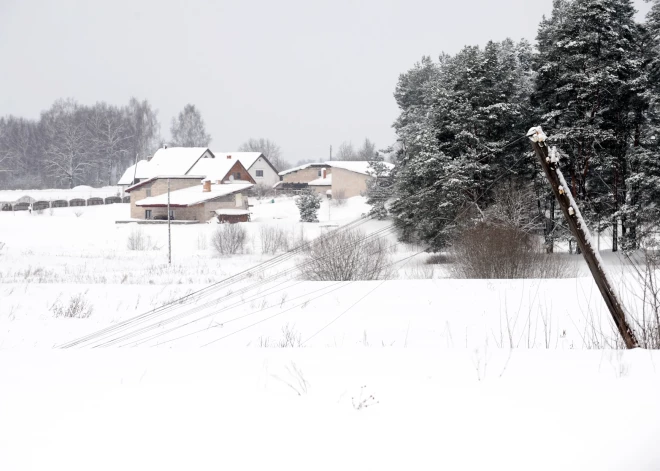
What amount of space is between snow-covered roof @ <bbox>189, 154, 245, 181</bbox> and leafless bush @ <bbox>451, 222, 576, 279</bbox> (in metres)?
48.5

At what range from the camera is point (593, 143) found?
29.9 metres

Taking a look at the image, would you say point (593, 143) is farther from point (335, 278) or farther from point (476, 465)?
point (476, 465)

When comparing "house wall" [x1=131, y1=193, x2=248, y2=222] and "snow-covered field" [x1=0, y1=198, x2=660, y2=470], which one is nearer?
"snow-covered field" [x1=0, y1=198, x2=660, y2=470]

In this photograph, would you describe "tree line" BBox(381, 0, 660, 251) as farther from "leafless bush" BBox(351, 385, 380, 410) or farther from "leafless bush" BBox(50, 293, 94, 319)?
"leafless bush" BBox(351, 385, 380, 410)

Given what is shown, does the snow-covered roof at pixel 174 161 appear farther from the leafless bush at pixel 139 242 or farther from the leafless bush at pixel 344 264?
the leafless bush at pixel 344 264

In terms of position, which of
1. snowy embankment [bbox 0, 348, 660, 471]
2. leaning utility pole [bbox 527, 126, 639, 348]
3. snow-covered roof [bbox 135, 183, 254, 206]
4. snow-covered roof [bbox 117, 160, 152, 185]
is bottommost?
snowy embankment [bbox 0, 348, 660, 471]

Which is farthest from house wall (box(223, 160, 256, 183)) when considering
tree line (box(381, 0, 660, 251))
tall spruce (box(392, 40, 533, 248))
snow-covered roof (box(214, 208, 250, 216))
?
tall spruce (box(392, 40, 533, 248))

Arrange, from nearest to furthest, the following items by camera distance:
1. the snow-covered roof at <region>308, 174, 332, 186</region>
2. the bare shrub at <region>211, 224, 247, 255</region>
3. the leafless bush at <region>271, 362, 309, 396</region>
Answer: the leafless bush at <region>271, 362, 309, 396</region>
the bare shrub at <region>211, 224, 247, 255</region>
the snow-covered roof at <region>308, 174, 332, 186</region>

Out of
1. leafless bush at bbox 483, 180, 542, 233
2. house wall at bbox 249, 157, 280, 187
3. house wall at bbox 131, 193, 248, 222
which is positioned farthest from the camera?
house wall at bbox 249, 157, 280, 187

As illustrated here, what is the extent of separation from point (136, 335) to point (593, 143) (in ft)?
80.9

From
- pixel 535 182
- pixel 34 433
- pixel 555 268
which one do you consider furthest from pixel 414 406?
pixel 535 182

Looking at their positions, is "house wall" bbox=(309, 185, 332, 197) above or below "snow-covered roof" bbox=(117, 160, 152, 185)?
below

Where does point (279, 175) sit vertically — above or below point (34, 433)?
above

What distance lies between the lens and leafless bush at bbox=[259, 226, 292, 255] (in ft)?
155
